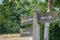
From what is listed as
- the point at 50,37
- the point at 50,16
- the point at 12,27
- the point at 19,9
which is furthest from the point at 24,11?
the point at 50,16

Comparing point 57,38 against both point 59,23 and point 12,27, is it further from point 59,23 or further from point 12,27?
point 12,27

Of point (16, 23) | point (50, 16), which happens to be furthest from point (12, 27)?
point (50, 16)

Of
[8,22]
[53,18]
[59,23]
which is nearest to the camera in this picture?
[53,18]

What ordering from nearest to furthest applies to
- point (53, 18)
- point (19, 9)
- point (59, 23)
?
point (53, 18) < point (59, 23) < point (19, 9)

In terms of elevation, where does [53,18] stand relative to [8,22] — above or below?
above

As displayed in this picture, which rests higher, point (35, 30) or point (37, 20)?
point (37, 20)

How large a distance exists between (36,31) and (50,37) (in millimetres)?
6235

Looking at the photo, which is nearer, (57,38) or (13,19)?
(57,38)

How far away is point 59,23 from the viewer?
32.0 ft

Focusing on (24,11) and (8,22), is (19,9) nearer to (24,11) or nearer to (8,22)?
(24,11)

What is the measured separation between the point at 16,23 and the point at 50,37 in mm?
5624

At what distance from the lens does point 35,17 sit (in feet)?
12.7

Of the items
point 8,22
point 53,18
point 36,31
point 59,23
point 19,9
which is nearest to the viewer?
point 36,31

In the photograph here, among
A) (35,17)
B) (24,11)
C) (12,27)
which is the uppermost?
(35,17)
